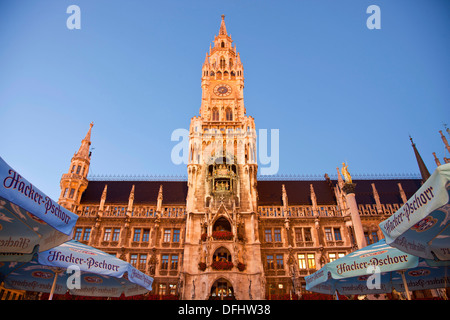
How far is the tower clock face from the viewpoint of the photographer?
41938mm

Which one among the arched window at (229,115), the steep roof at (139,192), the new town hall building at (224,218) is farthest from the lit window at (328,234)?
the arched window at (229,115)

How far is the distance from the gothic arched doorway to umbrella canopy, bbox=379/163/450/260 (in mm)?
22885

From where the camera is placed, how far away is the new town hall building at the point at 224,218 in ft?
94.8

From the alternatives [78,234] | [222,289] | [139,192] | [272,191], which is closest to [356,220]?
[222,289]

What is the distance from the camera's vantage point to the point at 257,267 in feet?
93.9

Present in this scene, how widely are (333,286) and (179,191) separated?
27957 millimetres

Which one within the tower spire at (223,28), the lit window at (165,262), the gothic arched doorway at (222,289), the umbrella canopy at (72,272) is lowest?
the umbrella canopy at (72,272)

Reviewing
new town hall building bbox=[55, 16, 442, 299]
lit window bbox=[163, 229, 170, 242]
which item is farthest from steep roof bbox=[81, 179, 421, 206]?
lit window bbox=[163, 229, 170, 242]

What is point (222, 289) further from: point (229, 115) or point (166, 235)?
point (229, 115)

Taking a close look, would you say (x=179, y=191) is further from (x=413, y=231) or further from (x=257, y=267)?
(x=413, y=231)

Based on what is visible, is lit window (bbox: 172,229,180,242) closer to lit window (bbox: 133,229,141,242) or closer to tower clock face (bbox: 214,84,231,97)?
lit window (bbox: 133,229,141,242)

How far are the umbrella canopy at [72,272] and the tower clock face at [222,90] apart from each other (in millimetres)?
32666

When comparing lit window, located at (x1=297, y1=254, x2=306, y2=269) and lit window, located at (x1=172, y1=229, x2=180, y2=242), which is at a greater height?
lit window, located at (x1=172, y1=229, x2=180, y2=242)

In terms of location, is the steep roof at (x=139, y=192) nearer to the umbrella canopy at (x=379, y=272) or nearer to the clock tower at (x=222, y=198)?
the clock tower at (x=222, y=198)
